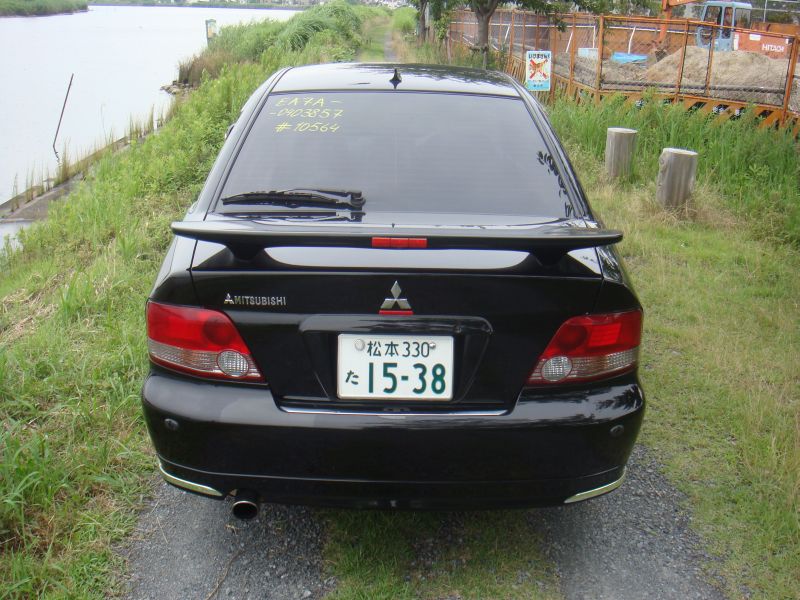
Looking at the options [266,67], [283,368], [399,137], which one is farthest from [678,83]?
[283,368]

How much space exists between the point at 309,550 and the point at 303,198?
49.0 inches

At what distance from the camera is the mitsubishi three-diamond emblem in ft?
6.81

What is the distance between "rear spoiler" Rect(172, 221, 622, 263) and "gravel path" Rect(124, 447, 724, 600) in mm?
1178

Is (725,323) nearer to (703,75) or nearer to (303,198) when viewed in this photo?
(303,198)

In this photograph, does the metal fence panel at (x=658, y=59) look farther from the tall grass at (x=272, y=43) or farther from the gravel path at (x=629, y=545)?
the gravel path at (x=629, y=545)

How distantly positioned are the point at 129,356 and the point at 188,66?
899 inches

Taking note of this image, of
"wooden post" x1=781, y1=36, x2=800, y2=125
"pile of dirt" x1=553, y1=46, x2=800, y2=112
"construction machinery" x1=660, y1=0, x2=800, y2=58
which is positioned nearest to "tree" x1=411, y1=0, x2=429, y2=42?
"construction machinery" x1=660, y1=0, x2=800, y2=58

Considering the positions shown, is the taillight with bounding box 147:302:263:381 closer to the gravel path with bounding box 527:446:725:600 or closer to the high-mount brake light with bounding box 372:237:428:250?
the high-mount brake light with bounding box 372:237:428:250

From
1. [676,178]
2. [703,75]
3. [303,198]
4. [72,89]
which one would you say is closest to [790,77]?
[703,75]

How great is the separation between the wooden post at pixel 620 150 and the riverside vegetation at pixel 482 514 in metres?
0.18

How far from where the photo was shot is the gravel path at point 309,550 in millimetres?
2471

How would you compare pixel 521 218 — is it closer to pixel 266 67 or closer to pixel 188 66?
pixel 266 67

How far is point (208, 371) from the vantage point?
2.22 meters

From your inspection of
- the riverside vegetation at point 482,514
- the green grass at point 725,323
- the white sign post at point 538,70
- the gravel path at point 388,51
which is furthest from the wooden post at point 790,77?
the gravel path at point 388,51
